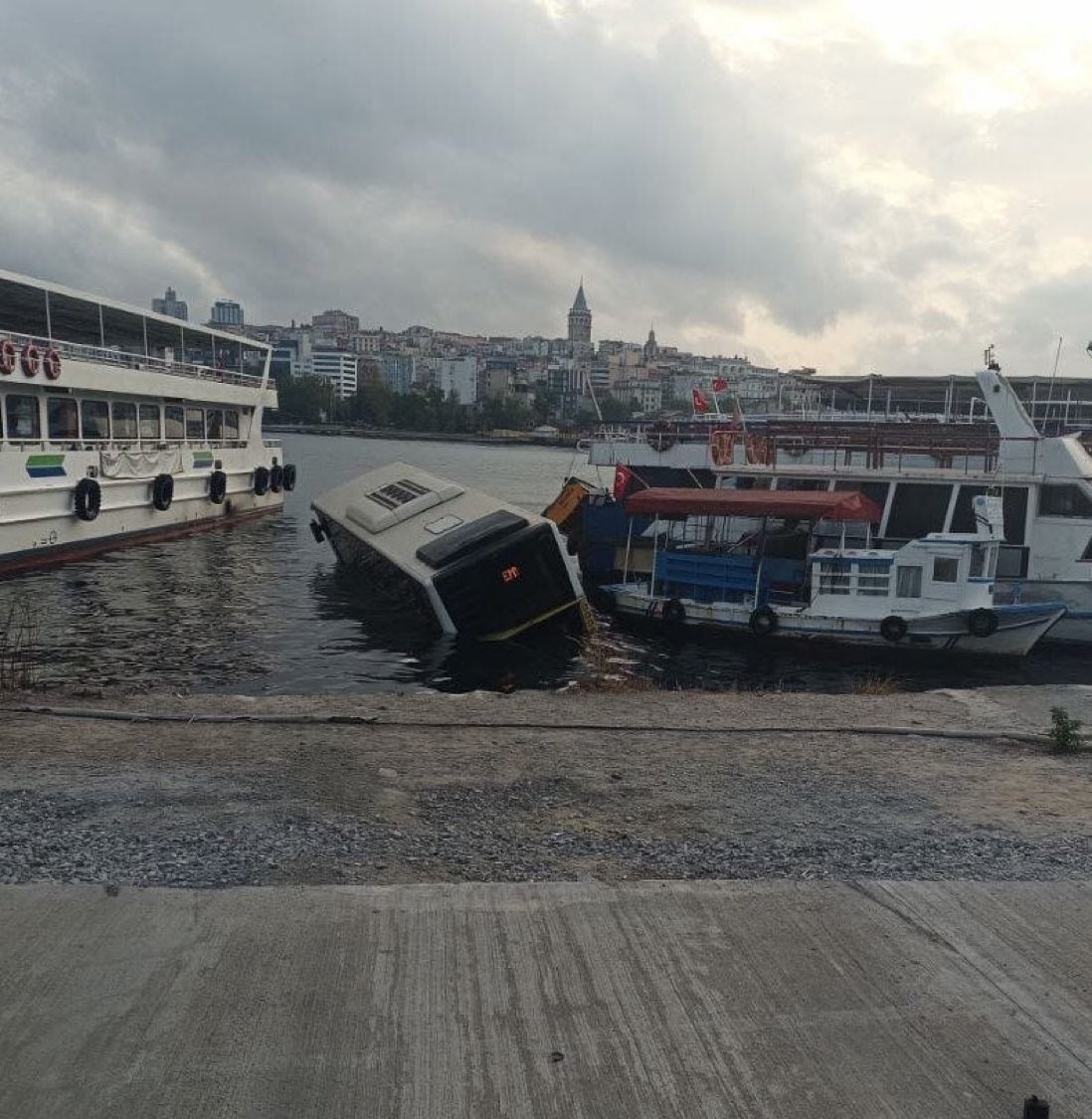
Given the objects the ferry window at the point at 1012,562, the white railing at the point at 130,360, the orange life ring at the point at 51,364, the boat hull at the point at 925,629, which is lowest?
the boat hull at the point at 925,629

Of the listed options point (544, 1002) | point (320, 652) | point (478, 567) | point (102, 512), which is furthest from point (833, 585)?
point (102, 512)

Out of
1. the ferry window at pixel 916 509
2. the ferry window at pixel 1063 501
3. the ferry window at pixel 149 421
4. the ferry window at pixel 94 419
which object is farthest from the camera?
the ferry window at pixel 149 421

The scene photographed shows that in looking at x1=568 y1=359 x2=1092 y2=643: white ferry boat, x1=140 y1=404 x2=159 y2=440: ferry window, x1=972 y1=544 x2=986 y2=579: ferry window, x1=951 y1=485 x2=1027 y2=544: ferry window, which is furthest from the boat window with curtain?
x1=972 y1=544 x2=986 y2=579: ferry window

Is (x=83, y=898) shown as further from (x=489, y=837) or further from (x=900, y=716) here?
(x=900, y=716)

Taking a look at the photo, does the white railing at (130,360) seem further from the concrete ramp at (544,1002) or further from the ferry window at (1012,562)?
the concrete ramp at (544,1002)

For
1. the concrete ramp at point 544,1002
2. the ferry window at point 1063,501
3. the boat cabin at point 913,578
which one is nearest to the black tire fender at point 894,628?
the boat cabin at point 913,578

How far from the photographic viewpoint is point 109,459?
27.7 metres

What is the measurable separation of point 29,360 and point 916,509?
2149 centimetres

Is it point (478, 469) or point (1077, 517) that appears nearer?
point (1077, 517)

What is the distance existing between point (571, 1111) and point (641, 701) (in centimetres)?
798

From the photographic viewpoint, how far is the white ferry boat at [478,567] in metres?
18.0

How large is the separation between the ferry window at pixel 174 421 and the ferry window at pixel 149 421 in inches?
20.4

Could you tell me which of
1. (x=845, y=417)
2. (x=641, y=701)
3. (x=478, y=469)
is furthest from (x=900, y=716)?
(x=478, y=469)

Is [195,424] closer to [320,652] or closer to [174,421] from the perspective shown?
[174,421]
